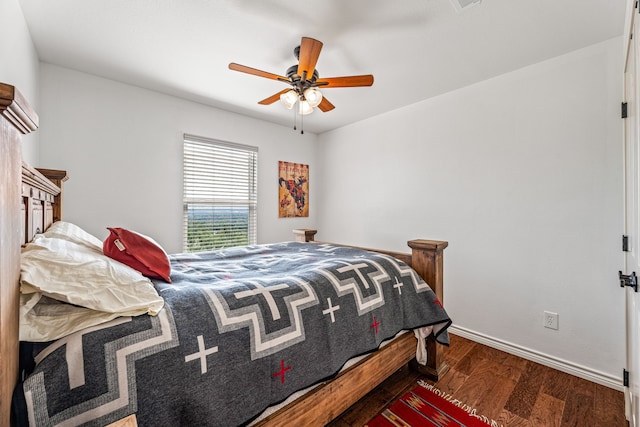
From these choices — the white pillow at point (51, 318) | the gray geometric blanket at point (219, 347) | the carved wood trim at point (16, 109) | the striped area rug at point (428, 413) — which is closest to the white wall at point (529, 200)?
the striped area rug at point (428, 413)

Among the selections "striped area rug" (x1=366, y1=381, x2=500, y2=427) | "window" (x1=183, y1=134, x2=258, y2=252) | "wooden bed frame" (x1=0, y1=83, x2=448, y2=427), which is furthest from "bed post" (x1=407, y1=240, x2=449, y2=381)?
"window" (x1=183, y1=134, x2=258, y2=252)

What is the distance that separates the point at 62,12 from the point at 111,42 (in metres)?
0.30

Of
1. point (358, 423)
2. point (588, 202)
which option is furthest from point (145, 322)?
point (588, 202)

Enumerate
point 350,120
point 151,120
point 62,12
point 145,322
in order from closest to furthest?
point 145,322
point 62,12
point 151,120
point 350,120

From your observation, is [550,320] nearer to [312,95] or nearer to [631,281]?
[631,281]

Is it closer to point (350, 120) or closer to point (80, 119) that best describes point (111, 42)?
point (80, 119)

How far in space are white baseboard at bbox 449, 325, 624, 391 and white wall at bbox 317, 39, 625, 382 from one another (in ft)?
0.05

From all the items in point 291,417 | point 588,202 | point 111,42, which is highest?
point 111,42

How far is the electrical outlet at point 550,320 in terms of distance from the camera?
6.96 ft

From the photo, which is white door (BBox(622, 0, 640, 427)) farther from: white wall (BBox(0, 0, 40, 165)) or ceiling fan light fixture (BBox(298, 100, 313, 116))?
white wall (BBox(0, 0, 40, 165))

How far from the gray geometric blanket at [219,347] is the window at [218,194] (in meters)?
1.60

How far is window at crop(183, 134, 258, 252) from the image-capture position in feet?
10.1

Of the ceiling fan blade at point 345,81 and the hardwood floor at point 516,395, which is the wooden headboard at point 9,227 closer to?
the hardwood floor at point 516,395

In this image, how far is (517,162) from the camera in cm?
233
